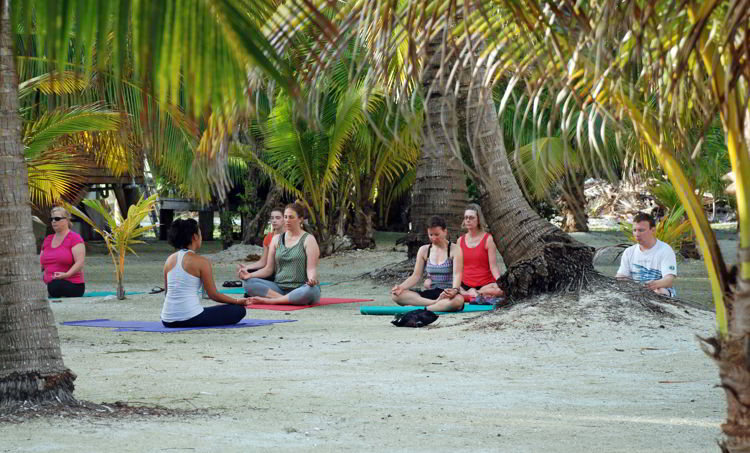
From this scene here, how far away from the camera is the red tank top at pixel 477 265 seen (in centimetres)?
979

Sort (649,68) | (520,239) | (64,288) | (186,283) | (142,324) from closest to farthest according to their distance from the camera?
(649,68), (186,283), (142,324), (520,239), (64,288)

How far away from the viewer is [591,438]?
4254mm

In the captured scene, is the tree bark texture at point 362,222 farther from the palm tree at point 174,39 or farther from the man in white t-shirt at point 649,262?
the palm tree at point 174,39

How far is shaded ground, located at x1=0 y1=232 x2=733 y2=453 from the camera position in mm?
4230

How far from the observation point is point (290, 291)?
34.2 feet

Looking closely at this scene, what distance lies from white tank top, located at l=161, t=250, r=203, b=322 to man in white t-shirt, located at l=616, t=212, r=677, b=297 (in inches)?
150

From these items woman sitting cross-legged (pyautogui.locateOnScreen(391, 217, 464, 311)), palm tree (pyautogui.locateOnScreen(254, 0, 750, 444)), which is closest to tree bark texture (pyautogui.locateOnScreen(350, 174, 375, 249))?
woman sitting cross-legged (pyautogui.locateOnScreen(391, 217, 464, 311))

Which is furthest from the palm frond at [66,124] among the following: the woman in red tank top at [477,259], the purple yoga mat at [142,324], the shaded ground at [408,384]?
the woman in red tank top at [477,259]

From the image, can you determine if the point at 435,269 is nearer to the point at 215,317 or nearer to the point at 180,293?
the point at 215,317

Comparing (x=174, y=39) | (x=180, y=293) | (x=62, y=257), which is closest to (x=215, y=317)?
(x=180, y=293)

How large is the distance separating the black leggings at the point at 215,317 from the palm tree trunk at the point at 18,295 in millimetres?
3425

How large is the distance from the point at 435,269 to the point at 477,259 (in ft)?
1.40

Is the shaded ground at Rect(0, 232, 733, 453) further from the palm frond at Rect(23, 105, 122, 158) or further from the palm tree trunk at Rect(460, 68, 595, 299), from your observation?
the palm frond at Rect(23, 105, 122, 158)

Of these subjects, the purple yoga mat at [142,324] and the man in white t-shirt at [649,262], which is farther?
the man in white t-shirt at [649,262]
